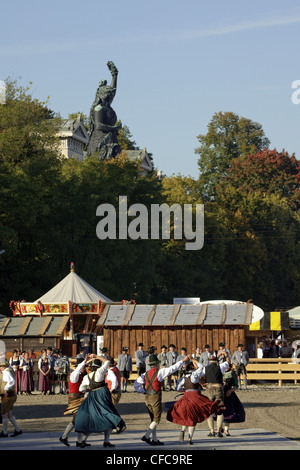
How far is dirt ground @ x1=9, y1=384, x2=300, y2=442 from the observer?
73.0 feet

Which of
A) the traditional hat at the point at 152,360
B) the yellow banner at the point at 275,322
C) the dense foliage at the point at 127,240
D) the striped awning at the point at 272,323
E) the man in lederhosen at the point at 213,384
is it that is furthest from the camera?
the dense foliage at the point at 127,240

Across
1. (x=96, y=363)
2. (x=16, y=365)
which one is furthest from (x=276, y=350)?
(x=96, y=363)

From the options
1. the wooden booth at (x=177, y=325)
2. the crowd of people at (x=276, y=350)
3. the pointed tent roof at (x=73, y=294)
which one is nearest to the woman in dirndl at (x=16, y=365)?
the wooden booth at (x=177, y=325)

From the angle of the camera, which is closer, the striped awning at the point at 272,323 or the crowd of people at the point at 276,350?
the crowd of people at the point at 276,350

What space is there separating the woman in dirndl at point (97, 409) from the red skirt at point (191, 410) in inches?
45.1

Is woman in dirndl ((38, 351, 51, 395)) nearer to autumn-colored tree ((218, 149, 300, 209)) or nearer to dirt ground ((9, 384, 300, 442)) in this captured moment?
dirt ground ((9, 384, 300, 442))

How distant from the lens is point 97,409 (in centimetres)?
1725

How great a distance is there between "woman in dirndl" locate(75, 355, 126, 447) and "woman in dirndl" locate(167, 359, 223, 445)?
1.17 meters

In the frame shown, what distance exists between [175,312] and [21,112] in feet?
87.5

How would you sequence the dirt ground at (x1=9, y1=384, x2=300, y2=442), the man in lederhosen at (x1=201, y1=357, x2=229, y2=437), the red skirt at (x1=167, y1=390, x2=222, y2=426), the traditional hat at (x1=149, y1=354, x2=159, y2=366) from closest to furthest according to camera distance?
the red skirt at (x1=167, y1=390, x2=222, y2=426), the traditional hat at (x1=149, y1=354, x2=159, y2=366), the man in lederhosen at (x1=201, y1=357, x2=229, y2=437), the dirt ground at (x1=9, y1=384, x2=300, y2=442)

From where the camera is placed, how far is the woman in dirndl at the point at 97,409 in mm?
17172

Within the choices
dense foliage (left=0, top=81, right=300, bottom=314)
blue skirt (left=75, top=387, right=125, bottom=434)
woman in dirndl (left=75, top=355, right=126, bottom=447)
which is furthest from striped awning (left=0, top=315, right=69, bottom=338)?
blue skirt (left=75, top=387, right=125, bottom=434)

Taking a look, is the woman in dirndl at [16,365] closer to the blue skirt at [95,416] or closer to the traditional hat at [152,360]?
the traditional hat at [152,360]
